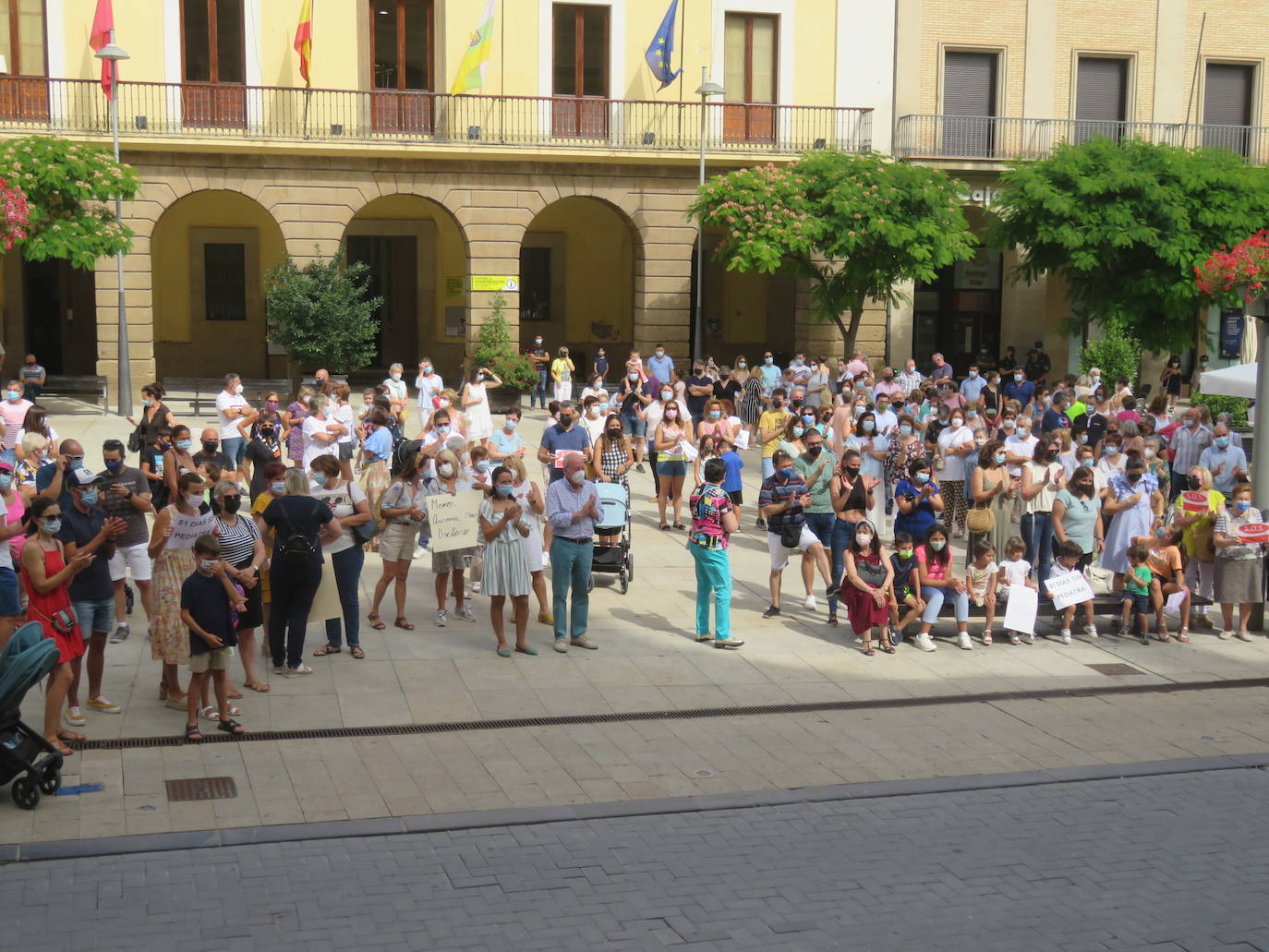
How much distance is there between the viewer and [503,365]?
30.2m

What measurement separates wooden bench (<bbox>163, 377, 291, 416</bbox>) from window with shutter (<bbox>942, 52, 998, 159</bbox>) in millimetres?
15536

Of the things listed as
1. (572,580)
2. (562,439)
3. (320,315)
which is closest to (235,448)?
(562,439)

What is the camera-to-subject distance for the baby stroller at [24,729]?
29.0 ft

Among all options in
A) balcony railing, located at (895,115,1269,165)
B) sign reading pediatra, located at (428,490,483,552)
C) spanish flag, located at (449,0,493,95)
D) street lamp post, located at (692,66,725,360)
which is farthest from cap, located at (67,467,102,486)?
balcony railing, located at (895,115,1269,165)

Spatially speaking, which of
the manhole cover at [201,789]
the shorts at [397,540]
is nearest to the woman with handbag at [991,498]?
the shorts at [397,540]

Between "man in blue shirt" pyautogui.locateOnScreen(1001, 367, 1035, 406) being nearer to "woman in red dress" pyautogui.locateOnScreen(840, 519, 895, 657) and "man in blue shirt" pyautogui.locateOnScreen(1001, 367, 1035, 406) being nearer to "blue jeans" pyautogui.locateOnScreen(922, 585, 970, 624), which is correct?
"blue jeans" pyautogui.locateOnScreen(922, 585, 970, 624)

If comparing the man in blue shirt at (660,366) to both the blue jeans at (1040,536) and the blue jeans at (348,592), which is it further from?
the blue jeans at (348,592)

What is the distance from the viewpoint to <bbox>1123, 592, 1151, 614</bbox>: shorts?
14.2 metres

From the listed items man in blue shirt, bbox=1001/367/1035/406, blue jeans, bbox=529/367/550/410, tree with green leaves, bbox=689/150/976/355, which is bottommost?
blue jeans, bbox=529/367/550/410

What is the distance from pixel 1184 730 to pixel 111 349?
79.3ft

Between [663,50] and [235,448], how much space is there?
16.1 meters

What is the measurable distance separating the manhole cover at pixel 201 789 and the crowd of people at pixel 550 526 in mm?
717

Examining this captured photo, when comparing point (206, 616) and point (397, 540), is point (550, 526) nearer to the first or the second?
point (397, 540)

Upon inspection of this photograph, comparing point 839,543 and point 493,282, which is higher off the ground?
point 493,282
